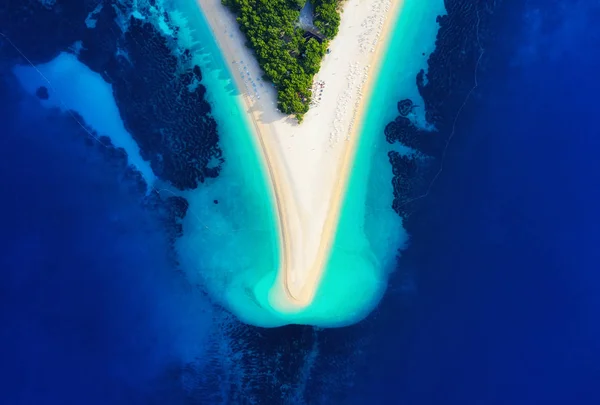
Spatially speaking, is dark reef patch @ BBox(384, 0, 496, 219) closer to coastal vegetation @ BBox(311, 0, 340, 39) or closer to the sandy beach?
the sandy beach

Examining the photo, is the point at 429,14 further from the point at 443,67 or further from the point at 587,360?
the point at 587,360

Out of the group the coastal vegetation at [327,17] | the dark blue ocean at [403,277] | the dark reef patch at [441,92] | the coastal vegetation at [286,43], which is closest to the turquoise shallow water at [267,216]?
the dark reef patch at [441,92]

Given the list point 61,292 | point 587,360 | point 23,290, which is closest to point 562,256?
point 587,360

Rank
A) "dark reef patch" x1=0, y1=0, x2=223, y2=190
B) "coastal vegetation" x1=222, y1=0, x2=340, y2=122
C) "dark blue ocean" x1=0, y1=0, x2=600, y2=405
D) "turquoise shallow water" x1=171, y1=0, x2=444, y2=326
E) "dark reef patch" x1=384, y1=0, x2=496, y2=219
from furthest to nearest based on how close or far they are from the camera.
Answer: "dark reef patch" x1=384, y1=0, x2=496, y2=219 → "dark reef patch" x1=0, y1=0, x2=223, y2=190 → "turquoise shallow water" x1=171, y1=0, x2=444, y2=326 → "dark blue ocean" x1=0, y1=0, x2=600, y2=405 → "coastal vegetation" x1=222, y1=0, x2=340, y2=122

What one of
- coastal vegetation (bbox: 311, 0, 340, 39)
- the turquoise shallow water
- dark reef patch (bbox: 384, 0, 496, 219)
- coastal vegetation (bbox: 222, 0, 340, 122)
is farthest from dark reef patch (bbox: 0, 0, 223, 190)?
dark reef patch (bbox: 384, 0, 496, 219)

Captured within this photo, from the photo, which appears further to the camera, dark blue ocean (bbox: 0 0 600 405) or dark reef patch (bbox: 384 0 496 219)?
dark reef patch (bbox: 384 0 496 219)
